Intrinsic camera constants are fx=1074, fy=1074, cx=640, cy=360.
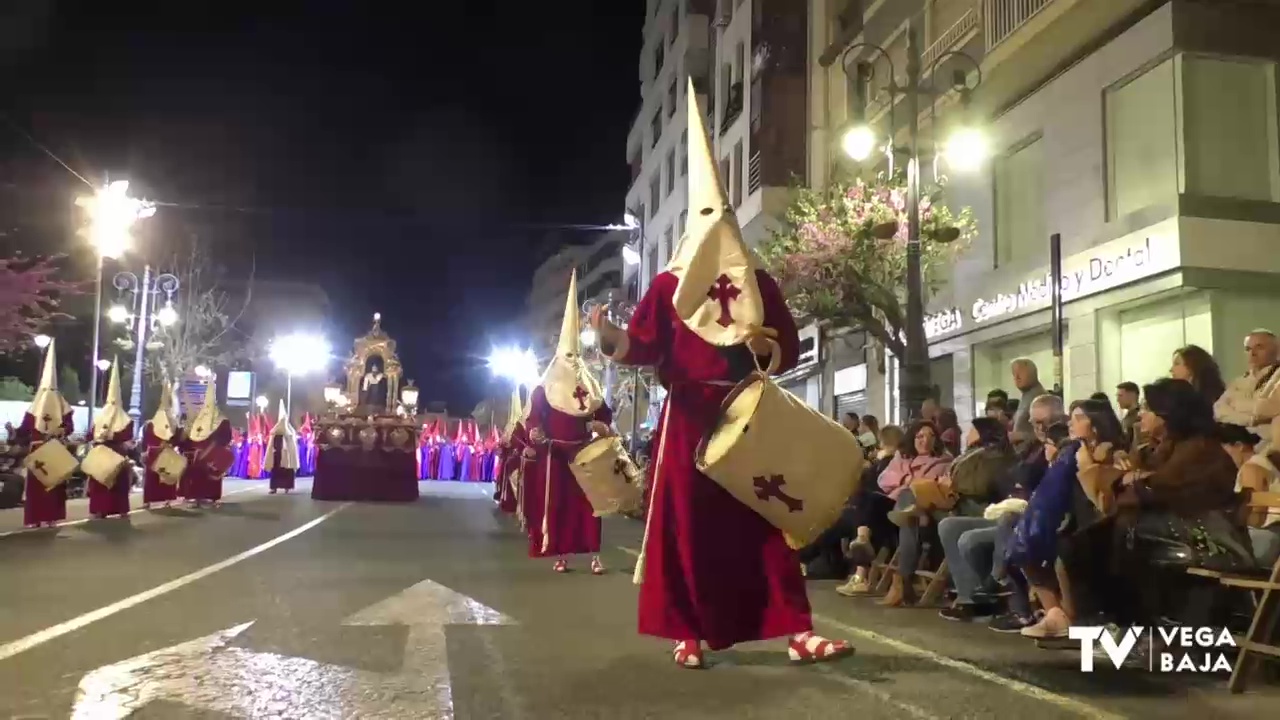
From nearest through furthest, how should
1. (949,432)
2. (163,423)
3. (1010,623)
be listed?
(1010,623) → (949,432) → (163,423)

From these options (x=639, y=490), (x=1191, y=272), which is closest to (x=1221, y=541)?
(x=639, y=490)

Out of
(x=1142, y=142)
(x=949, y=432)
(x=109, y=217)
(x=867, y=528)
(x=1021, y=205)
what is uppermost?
(x=109, y=217)

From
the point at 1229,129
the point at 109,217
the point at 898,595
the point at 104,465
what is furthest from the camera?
the point at 109,217

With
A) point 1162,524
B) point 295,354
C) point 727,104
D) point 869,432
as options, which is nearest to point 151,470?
point 869,432

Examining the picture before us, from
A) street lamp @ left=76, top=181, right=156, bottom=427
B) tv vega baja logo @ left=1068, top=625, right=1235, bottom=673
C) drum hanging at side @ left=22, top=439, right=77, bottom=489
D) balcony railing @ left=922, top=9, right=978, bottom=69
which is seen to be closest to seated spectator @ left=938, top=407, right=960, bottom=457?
tv vega baja logo @ left=1068, top=625, right=1235, bottom=673

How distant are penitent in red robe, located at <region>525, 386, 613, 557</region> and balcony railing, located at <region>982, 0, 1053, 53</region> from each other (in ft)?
32.2

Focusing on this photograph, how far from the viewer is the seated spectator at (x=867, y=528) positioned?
364 inches

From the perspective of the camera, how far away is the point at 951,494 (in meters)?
8.08

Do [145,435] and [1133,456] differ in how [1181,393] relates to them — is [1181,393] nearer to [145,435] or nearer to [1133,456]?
[1133,456]

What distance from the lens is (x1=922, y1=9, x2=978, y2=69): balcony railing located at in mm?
18938

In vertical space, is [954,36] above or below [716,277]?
above

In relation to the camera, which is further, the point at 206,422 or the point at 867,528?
the point at 206,422

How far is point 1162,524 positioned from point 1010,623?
1.61 m

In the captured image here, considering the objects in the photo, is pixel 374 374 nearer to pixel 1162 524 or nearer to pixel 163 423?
pixel 163 423
